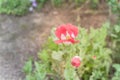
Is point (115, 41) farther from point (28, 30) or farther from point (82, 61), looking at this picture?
point (28, 30)

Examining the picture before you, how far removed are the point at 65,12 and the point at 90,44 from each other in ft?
2.92

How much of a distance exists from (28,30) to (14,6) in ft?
1.31

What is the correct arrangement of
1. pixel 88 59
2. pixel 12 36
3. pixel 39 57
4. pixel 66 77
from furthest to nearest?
pixel 12 36, pixel 39 57, pixel 88 59, pixel 66 77

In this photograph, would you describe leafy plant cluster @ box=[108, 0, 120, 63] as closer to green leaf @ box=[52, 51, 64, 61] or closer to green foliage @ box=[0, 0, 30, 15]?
green leaf @ box=[52, 51, 64, 61]

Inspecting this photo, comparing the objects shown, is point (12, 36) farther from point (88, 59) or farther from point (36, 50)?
point (88, 59)

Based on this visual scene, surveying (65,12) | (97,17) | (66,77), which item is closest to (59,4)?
(65,12)

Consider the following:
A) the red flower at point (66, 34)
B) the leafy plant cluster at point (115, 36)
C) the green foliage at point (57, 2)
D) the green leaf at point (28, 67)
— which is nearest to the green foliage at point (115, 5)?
the leafy plant cluster at point (115, 36)

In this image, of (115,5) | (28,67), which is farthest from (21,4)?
(115,5)

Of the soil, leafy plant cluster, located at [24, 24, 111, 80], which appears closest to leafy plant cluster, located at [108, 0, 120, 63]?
leafy plant cluster, located at [24, 24, 111, 80]

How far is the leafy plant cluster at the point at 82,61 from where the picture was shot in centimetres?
275

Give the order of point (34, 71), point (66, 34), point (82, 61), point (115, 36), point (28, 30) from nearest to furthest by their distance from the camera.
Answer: point (66, 34), point (82, 61), point (34, 71), point (115, 36), point (28, 30)

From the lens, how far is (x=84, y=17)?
3688 mm

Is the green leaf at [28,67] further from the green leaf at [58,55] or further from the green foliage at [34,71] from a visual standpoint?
the green leaf at [58,55]

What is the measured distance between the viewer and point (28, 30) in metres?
3.52
